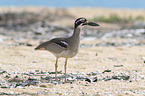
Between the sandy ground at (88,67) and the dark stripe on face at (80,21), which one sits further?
the dark stripe on face at (80,21)

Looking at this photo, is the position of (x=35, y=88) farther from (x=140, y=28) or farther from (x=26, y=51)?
(x=140, y=28)

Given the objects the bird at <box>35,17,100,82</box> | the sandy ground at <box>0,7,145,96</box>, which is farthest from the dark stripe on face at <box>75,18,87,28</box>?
the sandy ground at <box>0,7,145,96</box>

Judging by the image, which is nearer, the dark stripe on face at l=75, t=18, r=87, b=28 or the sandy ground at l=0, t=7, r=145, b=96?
the sandy ground at l=0, t=7, r=145, b=96

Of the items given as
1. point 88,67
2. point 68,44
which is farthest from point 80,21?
point 88,67

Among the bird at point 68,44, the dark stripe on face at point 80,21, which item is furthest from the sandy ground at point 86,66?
the dark stripe on face at point 80,21

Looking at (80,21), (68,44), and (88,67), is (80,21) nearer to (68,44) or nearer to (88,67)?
(68,44)

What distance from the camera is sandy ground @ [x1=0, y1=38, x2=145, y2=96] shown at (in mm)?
4777

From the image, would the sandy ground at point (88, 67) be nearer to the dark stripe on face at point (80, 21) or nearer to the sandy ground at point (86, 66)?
the sandy ground at point (86, 66)

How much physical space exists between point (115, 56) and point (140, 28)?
23.3 ft

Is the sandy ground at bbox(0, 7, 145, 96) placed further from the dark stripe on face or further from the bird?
the dark stripe on face

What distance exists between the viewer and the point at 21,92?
4.57 m

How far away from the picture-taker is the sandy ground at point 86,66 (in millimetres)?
4777

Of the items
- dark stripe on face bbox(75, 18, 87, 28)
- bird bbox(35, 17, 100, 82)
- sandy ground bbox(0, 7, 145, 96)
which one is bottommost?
sandy ground bbox(0, 7, 145, 96)

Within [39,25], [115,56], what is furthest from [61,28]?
[115,56]
